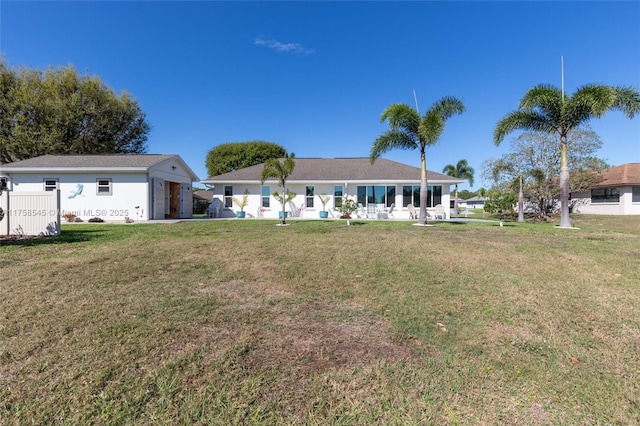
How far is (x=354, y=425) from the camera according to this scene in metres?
2.08

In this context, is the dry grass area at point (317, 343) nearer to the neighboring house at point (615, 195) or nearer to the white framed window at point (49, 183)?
the white framed window at point (49, 183)

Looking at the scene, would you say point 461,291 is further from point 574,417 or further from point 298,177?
point 298,177

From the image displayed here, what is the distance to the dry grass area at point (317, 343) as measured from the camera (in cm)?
220

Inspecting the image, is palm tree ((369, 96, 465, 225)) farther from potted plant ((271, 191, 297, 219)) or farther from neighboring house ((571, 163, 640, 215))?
neighboring house ((571, 163, 640, 215))

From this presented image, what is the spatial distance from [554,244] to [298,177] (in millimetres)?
15770

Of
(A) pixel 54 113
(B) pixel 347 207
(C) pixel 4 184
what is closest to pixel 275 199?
(B) pixel 347 207

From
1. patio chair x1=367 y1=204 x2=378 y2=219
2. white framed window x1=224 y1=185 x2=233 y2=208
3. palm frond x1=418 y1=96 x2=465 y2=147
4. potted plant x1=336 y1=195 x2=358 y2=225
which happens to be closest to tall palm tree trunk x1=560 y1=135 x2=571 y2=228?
palm frond x1=418 y1=96 x2=465 y2=147

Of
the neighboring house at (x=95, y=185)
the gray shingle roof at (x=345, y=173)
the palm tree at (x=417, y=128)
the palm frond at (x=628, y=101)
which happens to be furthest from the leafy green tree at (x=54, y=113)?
the palm frond at (x=628, y=101)

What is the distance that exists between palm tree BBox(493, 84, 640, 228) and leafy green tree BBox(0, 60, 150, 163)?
33.3 meters

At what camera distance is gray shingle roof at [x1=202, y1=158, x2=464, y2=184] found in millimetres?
21203

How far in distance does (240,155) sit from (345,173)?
21.6 m

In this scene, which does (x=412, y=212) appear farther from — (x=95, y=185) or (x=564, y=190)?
(x=95, y=185)

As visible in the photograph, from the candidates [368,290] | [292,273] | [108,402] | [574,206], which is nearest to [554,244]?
[368,290]

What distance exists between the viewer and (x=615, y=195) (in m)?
28.7
